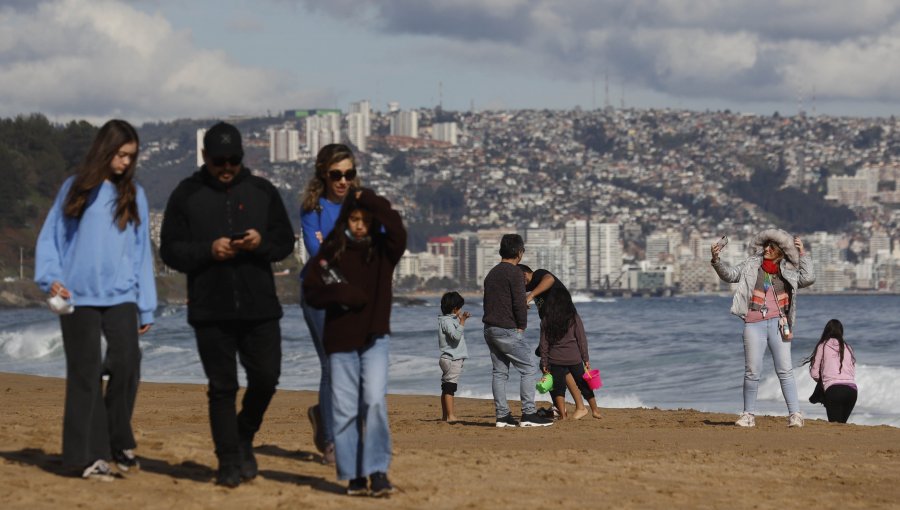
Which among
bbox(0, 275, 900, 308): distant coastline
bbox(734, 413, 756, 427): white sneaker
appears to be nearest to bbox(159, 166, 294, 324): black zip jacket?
bbox(734, 413, 756, 427): white sneaker

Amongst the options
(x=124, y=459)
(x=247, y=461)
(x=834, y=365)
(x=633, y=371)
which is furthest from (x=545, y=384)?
(x=633, y=371)

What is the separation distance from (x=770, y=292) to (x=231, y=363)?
5.98 m

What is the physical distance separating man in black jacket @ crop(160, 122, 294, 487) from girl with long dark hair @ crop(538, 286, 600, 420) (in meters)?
5.96

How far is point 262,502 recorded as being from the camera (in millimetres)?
6395

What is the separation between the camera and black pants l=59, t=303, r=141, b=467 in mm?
6500

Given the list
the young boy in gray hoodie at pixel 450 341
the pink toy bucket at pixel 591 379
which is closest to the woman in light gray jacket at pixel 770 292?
the pink toy bucket at pixel 591 379

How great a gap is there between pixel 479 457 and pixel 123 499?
2.71m

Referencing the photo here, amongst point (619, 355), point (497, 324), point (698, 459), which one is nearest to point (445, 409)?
point (497, 324)

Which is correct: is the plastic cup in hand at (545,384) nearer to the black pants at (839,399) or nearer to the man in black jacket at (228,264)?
the black pants at (839,399)

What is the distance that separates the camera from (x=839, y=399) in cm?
1297

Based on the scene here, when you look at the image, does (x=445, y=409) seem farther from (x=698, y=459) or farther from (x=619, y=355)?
(x=619, y=355)

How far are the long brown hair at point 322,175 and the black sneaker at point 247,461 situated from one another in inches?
49.7

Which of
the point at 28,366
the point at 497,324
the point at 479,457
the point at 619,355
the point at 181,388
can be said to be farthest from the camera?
the point at 619,355

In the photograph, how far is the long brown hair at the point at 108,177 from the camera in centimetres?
654
